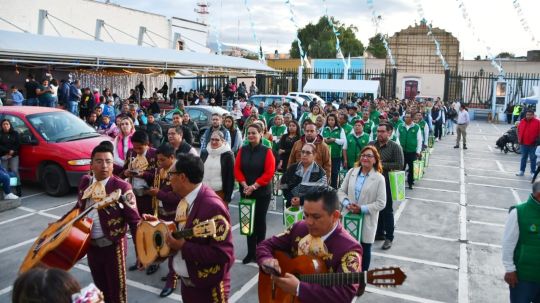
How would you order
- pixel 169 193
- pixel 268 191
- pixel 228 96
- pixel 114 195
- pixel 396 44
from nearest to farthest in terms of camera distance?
1. pixel 114 195
2. pixel 169 193
3. pixel 268 191
4. pixel 228 96
5. pixel 396 44

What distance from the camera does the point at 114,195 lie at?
13.3ft

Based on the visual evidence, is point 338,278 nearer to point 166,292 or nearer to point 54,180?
point 166,292

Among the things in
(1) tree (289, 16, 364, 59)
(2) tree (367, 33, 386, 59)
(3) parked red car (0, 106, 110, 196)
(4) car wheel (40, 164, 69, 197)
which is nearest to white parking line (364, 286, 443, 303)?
(3) parked red car (0, 106, 110, 196)

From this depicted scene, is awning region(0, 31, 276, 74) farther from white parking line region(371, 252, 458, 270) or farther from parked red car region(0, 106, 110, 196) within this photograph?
white parking line region(371, 252, 458, 270)

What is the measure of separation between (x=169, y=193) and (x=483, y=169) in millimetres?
12324

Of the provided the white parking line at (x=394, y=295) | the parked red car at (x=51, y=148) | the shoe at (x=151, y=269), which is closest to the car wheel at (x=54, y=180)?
the parked red car at (x=51, y=148)

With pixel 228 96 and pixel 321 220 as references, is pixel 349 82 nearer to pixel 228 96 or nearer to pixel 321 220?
pixel 228 96

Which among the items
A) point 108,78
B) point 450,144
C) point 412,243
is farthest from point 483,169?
point 108,78

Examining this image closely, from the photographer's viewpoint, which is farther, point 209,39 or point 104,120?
point 209,39

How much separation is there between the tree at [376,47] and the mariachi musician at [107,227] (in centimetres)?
7827

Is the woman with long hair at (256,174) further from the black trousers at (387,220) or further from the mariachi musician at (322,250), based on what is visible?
the mariachi musician at (322,250)

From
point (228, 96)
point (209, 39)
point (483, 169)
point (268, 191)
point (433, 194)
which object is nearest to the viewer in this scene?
point (268, 191)

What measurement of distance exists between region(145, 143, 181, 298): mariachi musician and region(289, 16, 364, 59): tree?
70095 mm

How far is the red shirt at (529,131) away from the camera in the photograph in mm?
12977
